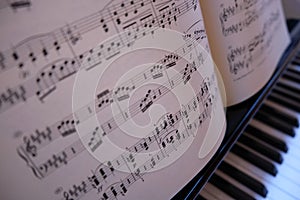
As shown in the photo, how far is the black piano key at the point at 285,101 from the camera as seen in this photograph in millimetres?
693

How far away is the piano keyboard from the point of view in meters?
0.54

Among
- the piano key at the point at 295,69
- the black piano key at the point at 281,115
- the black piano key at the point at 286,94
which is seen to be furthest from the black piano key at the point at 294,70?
the black piano key at the point at 281,115

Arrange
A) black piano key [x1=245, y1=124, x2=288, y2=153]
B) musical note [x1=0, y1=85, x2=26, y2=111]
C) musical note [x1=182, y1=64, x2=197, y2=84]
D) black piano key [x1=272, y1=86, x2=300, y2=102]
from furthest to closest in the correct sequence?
black piano key [x1=272, y1=86, x2=300, y2=102] → black piano key [x1=245, y1=124, x2=288, y2=153] → musical note [x1=182, y1=64, x2=197, y2=84] → musical note [x1=0, y1=85, x2=26, y2=111]

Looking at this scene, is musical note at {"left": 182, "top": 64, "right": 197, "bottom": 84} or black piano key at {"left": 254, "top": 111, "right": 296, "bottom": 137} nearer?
musical note at {"left": 182, "top": 64, "right": 197, "bottom": 84}

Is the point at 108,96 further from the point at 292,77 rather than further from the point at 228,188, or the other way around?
the point at 292,77

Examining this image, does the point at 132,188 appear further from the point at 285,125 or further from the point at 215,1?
the point at 285,125

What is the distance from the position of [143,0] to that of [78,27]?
0.37 feet

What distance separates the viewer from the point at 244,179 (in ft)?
1.83

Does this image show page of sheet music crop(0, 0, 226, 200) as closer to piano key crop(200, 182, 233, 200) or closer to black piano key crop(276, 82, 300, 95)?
piano key crop(200, 182, 233, 200)

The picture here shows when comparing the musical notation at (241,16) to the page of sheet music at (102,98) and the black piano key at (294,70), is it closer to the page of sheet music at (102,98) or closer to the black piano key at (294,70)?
the page of sheet music at (102,98)

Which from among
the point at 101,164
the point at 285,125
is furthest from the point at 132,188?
the point at 285,125

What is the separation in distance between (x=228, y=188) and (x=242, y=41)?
0.36 m

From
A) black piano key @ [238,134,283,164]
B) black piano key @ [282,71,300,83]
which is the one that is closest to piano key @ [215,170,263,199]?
black piano key @ [238,134,283,164]

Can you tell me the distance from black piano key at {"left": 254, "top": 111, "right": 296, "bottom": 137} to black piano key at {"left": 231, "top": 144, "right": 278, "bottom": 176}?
0.12m
